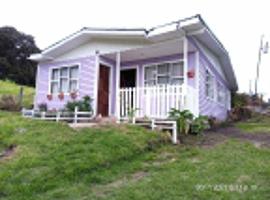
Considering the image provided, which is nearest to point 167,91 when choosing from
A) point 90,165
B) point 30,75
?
point 90,165

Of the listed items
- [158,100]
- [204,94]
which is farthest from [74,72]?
[204,94]

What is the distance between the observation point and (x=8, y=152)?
554 centimetres

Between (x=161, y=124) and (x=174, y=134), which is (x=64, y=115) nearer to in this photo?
(x=161, y=124)

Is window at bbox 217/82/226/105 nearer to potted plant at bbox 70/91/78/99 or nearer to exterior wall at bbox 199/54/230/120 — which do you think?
exterior wall at bbox 199/54/230/120

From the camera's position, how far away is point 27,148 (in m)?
5.44

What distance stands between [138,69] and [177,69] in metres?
1.81

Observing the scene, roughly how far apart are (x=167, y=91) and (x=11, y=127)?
447 centimetres

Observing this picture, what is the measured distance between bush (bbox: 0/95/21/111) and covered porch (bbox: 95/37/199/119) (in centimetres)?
516

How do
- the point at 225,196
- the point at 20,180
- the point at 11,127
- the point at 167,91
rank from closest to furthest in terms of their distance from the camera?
the point at 225,196
the point at 20,180
the point at 11,127
the point at 167,91

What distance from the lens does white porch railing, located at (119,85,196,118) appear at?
26.9 ft

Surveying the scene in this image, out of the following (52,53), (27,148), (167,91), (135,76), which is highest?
(52,53)

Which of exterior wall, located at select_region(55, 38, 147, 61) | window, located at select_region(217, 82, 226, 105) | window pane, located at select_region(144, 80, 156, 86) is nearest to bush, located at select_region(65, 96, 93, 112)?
exterior wall, located at select_region(55, 38, 147, 61)

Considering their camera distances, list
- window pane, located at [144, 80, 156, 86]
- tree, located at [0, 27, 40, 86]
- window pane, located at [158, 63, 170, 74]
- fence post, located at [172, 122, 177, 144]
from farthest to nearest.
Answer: tree, located at [0, 27, 40, 86] < window pane, located at [144, 80, 156, 86] < window pane, located at [158, 63, 170, 74] < fence post, located at [172, 122, 177, 144]

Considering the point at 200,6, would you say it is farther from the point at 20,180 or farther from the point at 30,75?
the point at 30,75
